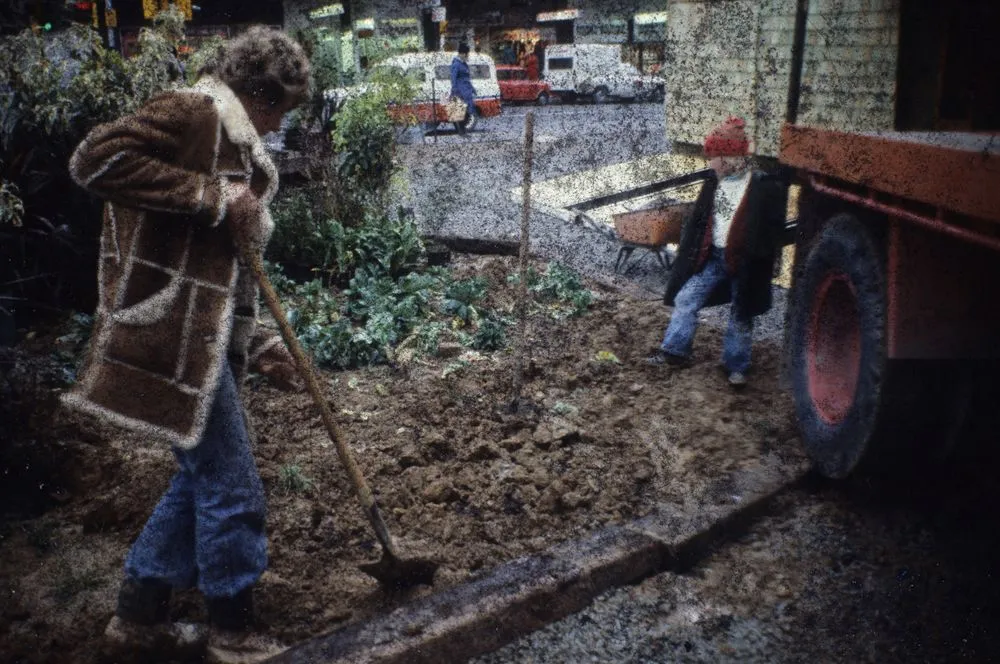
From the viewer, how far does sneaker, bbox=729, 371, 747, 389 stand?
16.4ft

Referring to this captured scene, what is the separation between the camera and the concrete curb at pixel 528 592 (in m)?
2.63

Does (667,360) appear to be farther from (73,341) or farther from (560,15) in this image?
(560,15)

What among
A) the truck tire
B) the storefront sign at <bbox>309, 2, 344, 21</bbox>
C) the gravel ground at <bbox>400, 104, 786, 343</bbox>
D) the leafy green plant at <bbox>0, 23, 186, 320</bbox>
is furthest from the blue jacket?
the truck tire

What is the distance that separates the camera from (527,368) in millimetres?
5145

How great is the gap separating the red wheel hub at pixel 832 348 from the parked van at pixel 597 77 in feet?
79.6

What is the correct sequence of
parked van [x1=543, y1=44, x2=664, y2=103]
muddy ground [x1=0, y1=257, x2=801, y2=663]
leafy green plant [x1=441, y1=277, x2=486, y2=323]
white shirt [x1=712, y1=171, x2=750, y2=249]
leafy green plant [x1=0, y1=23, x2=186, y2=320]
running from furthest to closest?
parked van [x1=543, y1=44, x2=664, y2=103], leafy green plant [x1=441, y1=277, x2=486, y2=323], leafy green plant [x1=0, y1=23, x2=186, y2=320], white shirt [x1=712, y1=171, x2=750, y2=249], muddy ground [x1=0, y1=257, x2=801, y2=663]

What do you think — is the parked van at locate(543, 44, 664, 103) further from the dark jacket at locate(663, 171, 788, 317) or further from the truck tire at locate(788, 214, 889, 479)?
the truck tire at locate(788, 214, 889, 479)

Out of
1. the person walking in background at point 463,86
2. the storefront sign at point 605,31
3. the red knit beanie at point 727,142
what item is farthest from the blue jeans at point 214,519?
the storefront sign at point 605,31

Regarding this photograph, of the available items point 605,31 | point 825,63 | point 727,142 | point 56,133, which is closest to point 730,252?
point 727,142

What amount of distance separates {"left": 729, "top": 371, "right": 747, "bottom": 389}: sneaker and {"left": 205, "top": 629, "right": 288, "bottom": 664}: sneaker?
3.23 m

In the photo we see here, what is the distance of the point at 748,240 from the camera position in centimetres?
503

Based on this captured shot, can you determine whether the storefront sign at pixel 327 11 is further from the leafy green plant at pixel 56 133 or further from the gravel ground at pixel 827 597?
the gravel ground at pixel 827 597

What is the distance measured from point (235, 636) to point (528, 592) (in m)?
0.98

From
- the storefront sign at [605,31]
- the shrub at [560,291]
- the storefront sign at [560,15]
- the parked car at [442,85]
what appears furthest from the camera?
the storefront sign at [560,15]
